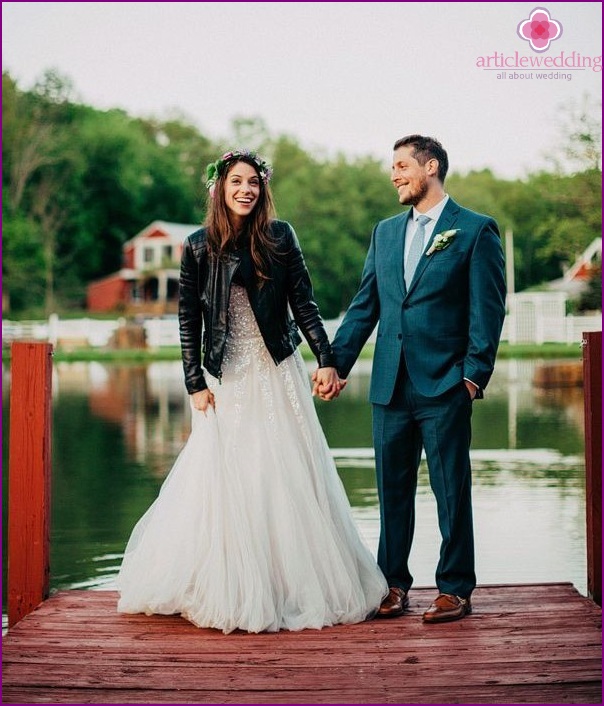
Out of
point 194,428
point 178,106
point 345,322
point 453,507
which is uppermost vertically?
point 178,106

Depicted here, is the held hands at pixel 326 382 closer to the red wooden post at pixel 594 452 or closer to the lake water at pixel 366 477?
the red wooden post at pixel 594 452

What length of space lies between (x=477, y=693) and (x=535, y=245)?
197ft

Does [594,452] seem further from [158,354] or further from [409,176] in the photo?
[158,354]

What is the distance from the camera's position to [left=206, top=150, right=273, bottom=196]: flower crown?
472 centimetres

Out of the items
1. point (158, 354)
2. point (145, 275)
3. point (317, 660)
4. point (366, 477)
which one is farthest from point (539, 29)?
point (145, 275)

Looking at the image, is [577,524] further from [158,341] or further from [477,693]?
[158,341]

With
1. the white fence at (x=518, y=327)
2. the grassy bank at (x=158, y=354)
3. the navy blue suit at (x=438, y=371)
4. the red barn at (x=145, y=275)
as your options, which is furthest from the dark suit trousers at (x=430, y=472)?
the red barn at (x=145, y=275)

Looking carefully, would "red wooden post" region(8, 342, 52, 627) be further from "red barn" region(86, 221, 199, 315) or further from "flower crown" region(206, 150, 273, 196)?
"red barn" region(86, 221, 199, 315)

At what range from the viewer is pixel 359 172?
5378 cm

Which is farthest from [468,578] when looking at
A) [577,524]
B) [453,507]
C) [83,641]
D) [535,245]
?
[535,245]

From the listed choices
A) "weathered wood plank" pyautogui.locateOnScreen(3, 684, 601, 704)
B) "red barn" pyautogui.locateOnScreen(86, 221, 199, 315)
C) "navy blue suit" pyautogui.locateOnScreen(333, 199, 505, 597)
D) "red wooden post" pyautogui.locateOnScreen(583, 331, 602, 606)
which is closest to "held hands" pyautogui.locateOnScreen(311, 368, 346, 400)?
"navy blue suit" pyautogui.locateOnScreen(333, 199, 505, 597)

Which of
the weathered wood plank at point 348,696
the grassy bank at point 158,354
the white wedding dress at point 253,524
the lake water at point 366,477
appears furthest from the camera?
the grassy bank at point 158,354

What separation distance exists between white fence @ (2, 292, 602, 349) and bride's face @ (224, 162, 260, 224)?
30891 mm

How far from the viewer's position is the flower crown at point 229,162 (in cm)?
472
